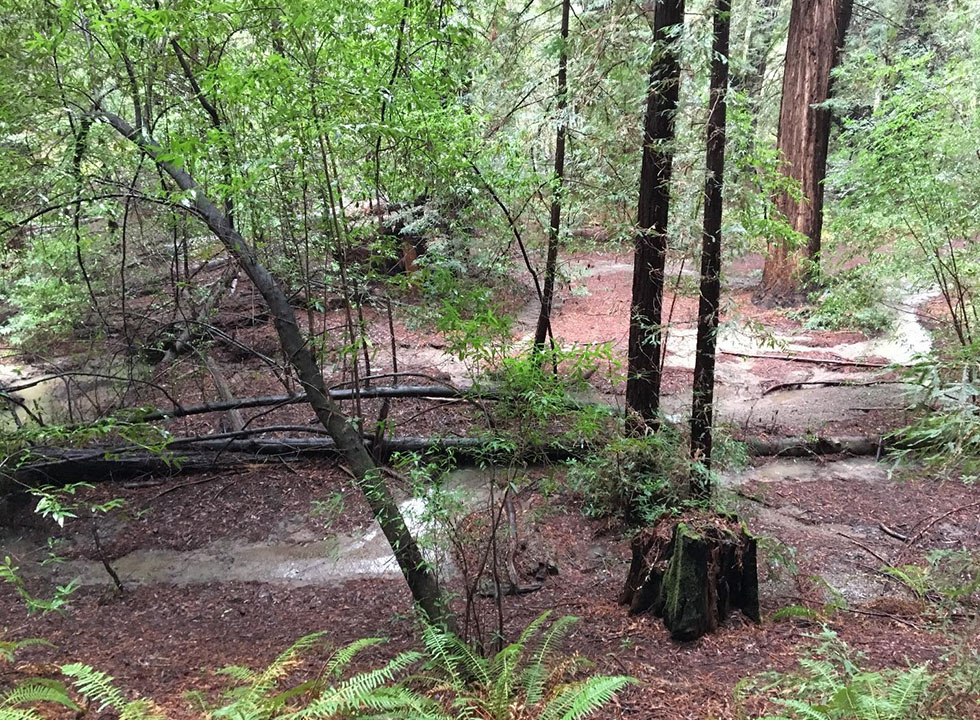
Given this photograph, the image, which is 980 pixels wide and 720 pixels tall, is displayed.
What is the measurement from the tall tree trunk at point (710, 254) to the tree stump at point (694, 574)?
1.85 feet

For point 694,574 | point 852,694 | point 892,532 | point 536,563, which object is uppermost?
point 852,694

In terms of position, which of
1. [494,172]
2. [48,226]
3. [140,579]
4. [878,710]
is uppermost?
[494,172]

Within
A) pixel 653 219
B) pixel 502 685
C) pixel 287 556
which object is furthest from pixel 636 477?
pixel 287 556

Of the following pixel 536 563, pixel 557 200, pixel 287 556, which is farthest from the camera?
pixel 557 200

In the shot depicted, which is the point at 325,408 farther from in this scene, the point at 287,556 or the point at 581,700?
the point at 287,556

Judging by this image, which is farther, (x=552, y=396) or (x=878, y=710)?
(x=552, y=396)

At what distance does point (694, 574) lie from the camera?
16.1 feet

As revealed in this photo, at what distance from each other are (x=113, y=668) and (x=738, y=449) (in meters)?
6.02

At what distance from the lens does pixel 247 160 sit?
3.91 meters

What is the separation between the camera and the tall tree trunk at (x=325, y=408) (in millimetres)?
4285

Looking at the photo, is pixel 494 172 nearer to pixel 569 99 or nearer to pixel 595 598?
pixel 569 99

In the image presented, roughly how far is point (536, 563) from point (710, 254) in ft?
12.6

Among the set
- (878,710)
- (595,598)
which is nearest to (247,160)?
(878,710)

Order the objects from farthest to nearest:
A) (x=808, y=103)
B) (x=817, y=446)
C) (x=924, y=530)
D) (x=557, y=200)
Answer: (x=808, y=103), (x=817, y=446), (x=557, y=200), (x=924, y=530)
